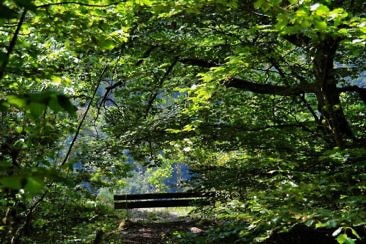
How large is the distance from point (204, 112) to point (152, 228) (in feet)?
16.1

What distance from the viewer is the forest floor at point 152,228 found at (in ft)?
28.9

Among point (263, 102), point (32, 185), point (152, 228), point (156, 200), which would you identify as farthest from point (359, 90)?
point (156, 200)

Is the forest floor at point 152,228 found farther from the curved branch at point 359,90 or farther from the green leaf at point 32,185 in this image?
the green leaf at point 32,185

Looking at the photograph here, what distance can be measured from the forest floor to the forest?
0.34m

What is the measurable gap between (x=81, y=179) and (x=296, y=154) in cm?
346

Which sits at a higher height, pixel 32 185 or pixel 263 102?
pixel 32 185

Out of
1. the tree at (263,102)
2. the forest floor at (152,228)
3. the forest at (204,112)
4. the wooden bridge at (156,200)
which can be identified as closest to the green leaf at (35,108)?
the forest at (204,112)

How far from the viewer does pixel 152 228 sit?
10.4 m

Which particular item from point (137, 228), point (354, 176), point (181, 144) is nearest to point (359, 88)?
point (181, 144)

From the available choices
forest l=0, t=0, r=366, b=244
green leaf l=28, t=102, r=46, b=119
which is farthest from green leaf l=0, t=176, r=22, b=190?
green leaf l=28, t=102, r=46, b=119

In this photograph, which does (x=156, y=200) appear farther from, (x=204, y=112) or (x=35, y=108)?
(x=35, y=108)

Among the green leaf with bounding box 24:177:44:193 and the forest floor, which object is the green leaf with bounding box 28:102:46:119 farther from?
the forest floor

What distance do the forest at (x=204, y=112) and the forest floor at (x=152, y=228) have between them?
1.13ft

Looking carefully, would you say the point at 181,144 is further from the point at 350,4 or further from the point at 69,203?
the point at 350,4
